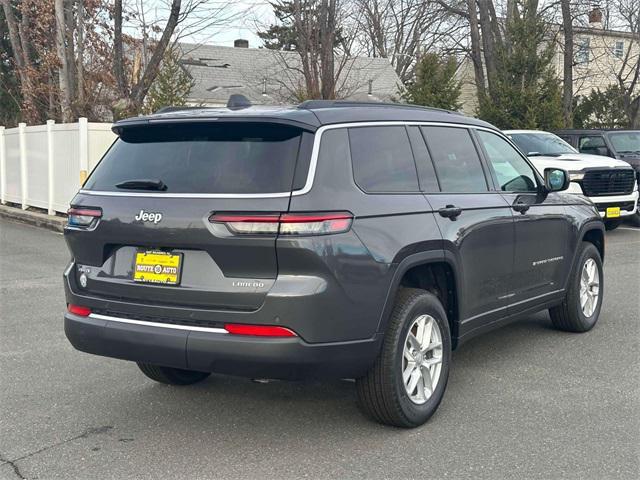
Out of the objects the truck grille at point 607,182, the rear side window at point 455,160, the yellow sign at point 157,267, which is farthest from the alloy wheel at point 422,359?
the truck grille at point 607,182

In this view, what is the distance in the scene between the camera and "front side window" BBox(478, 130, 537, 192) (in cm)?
548

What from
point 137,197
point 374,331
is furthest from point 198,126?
point 374,331

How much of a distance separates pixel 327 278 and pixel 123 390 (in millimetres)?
2089

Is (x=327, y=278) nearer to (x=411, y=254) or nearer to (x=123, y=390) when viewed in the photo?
(x=411, y=254)

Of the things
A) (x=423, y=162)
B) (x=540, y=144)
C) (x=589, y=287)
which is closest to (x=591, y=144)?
(x=540, y=144)

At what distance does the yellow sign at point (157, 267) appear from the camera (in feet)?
12.8

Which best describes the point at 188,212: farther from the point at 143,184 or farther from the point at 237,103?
the point at 237,103

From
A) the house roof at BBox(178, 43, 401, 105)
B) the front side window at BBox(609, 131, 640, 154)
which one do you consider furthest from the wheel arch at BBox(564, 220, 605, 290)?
the house roof at BBox(178, 43, 401, 105)

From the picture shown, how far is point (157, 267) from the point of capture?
396 centimetres

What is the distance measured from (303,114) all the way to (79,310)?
1718 mm

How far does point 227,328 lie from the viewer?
377 cm

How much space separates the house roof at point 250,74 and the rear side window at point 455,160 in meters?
28.1

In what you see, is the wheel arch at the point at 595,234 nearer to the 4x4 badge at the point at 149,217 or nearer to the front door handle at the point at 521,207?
the front door handle at the point at 521,207

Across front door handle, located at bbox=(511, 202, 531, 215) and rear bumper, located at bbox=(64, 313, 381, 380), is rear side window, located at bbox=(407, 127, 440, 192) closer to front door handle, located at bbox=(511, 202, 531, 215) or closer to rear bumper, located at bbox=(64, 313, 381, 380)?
front door handle, located at bbox=(511, 202, 531, 215)
